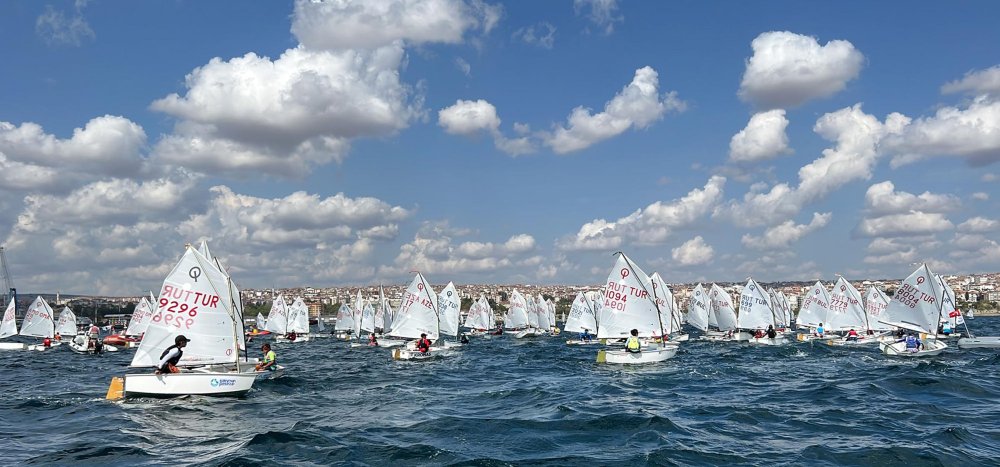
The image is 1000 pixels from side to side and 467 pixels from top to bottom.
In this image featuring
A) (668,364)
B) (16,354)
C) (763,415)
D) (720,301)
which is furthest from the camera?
(720,301)

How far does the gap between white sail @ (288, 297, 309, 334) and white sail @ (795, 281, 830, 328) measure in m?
55.1

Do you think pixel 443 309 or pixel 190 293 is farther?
pixel 443 309

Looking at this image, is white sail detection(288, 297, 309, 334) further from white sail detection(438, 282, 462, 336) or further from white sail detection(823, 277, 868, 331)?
white sail detection(823, 277, 868, 331)

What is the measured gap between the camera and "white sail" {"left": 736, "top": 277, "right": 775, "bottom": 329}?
59.5 metres

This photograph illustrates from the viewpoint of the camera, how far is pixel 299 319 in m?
83.2

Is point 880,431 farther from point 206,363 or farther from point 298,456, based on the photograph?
point 206,363

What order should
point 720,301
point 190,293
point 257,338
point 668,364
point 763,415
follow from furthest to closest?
1. point 257,338
2. point 720,301
3. point 668,364
4. point 190,293
5. point 763,415

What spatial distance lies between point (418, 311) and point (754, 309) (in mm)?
30240

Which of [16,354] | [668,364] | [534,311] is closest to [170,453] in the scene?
[668,364]

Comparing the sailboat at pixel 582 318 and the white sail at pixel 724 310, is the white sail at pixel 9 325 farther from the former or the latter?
the white sail at pixel 724 310

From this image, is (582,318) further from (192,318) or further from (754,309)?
(192,318)

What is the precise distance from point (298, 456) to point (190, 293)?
13.1m

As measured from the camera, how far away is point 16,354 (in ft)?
201

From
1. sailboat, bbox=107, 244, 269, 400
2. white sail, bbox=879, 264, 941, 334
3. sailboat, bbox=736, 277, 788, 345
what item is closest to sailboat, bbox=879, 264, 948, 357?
white sail, bbox=879, 264, 941, 334
